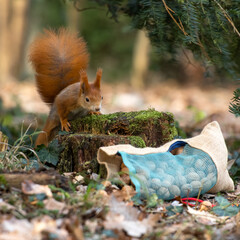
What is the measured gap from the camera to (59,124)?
136 inches

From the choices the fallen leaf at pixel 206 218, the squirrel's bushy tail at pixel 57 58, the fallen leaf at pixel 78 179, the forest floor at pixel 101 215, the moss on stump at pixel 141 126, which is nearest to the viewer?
the forest floor at pixel 101 215

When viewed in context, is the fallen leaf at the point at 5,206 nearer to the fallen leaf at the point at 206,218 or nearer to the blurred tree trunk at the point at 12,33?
the fallen leaf at the point at 206,218

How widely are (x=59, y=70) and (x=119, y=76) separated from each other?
10630 millimetres

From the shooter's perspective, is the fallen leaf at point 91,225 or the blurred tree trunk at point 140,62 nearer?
the fallen leaf at point 91,225

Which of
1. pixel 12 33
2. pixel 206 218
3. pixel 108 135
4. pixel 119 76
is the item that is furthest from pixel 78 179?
pixel 119 76

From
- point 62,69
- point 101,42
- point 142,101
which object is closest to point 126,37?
point 101,42

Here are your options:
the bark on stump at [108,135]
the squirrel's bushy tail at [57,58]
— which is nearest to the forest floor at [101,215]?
the bark on stump at [108,135]

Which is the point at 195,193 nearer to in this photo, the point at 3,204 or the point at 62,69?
the point at 3,204

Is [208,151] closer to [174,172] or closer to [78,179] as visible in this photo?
[174,172]

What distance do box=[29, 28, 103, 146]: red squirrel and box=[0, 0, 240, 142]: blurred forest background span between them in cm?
17

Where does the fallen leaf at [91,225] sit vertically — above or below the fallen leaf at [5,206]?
below

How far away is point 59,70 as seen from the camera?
346 centimetres

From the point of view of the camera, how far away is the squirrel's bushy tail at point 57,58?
3.41m

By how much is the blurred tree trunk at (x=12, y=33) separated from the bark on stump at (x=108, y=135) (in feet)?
25.9
